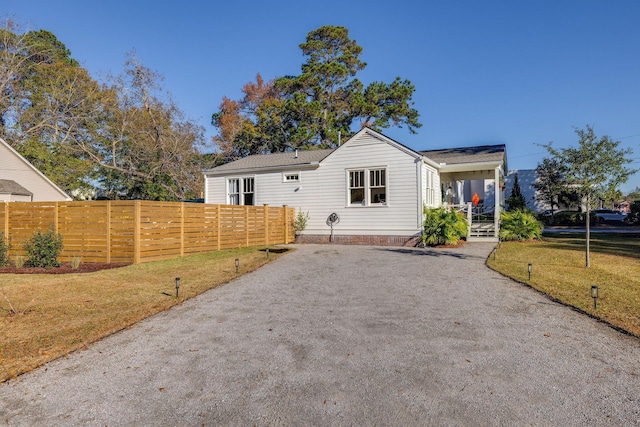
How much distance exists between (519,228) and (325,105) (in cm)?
2075

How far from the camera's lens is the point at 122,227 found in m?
10.5

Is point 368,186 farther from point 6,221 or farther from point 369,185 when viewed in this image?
point 6,221

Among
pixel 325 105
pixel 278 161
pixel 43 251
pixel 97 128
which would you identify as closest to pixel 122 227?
pixel 43 251

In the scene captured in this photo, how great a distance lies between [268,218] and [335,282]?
26.9 feet

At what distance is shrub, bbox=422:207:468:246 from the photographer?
43.7ft

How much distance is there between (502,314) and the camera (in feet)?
17.1

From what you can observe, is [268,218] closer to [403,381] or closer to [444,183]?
[444,183]

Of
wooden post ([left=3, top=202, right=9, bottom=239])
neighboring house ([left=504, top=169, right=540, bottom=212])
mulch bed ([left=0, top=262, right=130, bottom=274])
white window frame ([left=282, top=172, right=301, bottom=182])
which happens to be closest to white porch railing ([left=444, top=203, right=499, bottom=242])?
white window frame ([left=282, top=172, right=301, bottom=182])

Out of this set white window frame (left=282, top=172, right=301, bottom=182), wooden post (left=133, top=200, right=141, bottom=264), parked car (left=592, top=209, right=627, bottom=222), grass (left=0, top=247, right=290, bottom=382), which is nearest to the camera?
grass (left=0, top=247, right=290, bottom=382)

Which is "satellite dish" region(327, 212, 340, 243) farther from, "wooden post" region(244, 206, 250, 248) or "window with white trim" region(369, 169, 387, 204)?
"wooden post" region(244, 206, 250, 248)

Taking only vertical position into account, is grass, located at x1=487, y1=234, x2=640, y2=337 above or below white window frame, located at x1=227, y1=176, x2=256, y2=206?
below

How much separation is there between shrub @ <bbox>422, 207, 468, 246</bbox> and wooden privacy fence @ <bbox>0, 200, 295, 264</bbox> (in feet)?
26.2

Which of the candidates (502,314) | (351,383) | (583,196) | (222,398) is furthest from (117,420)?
(583,196)

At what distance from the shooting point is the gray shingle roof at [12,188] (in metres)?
18.4
